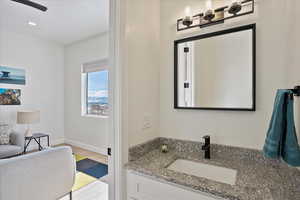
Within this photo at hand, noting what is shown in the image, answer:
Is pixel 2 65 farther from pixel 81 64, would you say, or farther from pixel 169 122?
pixel 169 122

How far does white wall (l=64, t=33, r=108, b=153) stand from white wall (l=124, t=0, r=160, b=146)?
87.7 inches

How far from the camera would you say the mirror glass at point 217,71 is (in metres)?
1.19

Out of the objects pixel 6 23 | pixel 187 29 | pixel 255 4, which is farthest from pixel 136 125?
pixel 6 23

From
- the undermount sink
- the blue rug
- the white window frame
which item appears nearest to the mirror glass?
the undermount sink

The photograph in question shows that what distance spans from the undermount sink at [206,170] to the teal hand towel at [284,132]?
12.9 inches

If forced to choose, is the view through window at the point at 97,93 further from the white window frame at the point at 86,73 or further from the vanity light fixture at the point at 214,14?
the vanity light fixture at the point at 214,14

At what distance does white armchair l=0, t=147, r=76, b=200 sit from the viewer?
1.31 m

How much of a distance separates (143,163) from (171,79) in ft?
2.70

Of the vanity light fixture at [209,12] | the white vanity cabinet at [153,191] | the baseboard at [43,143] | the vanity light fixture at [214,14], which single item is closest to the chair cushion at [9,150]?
the baseboard at [43,143]

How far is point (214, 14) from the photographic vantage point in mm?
1266

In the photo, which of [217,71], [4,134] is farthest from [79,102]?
[217,71]

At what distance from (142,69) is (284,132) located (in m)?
1.03

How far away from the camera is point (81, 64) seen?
3918mm

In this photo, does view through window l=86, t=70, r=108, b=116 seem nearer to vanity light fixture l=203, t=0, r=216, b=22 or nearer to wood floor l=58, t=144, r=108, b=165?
wood floor l=58, t=144, r=108, b=165
